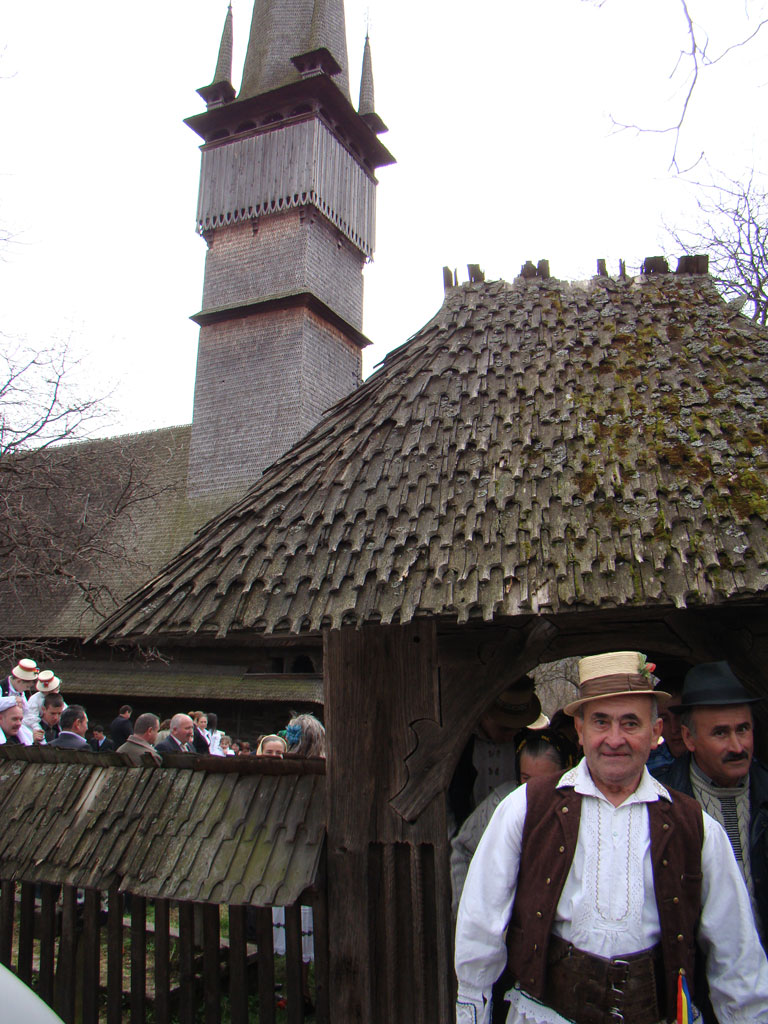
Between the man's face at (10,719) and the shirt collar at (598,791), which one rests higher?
the man's face at (10,719)

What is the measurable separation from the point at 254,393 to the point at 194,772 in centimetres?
1566

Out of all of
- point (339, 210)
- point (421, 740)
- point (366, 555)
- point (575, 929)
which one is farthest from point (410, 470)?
point (339, 210)

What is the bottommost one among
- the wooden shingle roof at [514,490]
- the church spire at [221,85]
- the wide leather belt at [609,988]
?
the wide leather belt at [609,988]

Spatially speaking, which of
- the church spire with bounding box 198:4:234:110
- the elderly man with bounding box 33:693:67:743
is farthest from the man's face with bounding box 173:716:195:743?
the church spire with bounding box 198:4:234:110

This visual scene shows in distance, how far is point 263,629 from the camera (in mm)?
4035

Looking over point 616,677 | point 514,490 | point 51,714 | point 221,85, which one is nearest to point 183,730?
point 51,714

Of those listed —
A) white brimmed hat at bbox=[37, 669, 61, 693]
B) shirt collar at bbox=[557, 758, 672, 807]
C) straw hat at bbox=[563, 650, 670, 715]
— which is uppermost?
white brimmed hat at bbox=[37, 669, 61, 693]

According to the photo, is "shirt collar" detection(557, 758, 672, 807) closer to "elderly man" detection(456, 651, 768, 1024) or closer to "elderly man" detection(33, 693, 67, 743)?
"elderly man" detection(456, 651, 768, 1024)

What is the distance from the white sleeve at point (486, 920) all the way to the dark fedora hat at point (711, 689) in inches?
44.8

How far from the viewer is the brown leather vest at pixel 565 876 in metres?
2.37

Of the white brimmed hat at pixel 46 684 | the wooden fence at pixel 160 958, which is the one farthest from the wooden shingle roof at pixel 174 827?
the white brimmed hat at pixel 46 684

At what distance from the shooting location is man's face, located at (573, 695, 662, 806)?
247 cm

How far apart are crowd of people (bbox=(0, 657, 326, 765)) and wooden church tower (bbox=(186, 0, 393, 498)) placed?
9.91 meters

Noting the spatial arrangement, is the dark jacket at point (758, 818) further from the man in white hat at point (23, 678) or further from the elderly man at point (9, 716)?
the man in white hat at point (23, 678)
